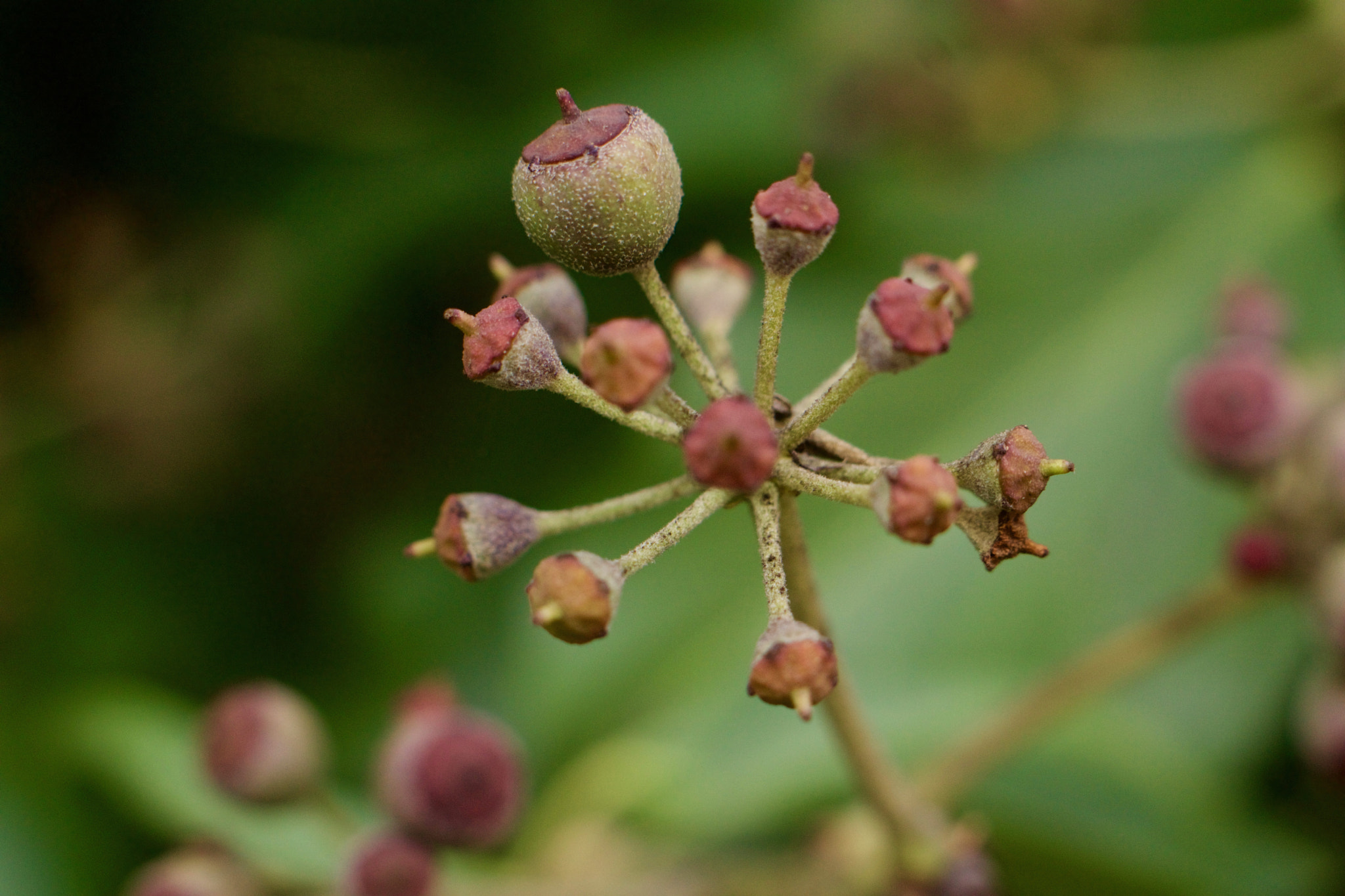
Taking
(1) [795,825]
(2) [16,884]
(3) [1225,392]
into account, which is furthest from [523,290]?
(2) [16,884]

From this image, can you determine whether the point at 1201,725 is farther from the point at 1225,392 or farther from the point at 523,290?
the point at 523,290

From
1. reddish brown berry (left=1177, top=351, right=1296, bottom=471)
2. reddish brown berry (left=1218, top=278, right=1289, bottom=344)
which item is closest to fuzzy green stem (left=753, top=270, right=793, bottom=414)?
reddish brown berry (left=1177, top=351, right=1296, bottom=471)

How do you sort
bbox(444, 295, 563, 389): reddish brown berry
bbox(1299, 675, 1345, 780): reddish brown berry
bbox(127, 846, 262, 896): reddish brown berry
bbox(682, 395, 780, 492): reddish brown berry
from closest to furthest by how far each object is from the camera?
bbox(682, 395, 780, 492): reddish brown berry → bbox(444, 295, 563, 389): reddish brown berry → bbox(127, 846, 262, 896): reddish brown berry → bbox(1299, 675, 1345, 780): reddish brown berry

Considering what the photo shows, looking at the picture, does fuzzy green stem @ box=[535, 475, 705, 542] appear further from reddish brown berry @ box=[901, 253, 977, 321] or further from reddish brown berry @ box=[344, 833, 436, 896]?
reddish brown berry @ box=[344, 833, 436, 896]

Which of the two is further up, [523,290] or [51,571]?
[51,571]

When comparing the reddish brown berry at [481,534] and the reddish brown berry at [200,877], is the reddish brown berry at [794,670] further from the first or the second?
the reddish brown berry at [200,877]

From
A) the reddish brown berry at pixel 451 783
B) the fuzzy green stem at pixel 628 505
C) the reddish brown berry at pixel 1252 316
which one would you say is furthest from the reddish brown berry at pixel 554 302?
the reddish brown berry at pixel 1252 316
